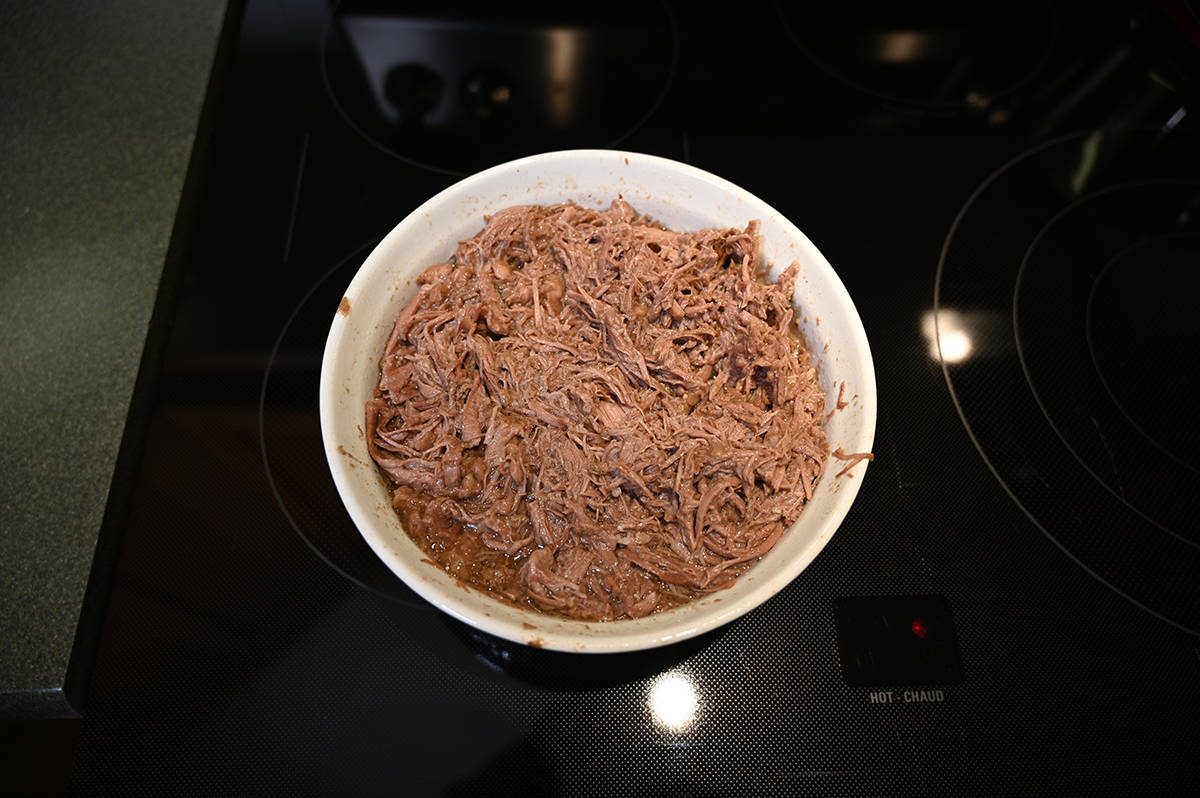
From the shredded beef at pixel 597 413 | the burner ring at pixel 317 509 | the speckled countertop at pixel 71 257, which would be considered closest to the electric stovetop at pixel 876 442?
the burner ring at pixel 317 509

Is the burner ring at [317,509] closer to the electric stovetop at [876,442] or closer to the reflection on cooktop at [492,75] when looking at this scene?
the electric stovetop at [876,442]

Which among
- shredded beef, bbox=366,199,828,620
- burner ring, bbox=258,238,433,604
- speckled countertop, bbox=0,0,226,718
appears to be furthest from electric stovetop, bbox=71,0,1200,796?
shredded beef, bbox=366,199,828,620

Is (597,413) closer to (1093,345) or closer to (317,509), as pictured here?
(317,509)

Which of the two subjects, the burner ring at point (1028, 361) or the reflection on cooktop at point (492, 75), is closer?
the burner ring at point (1028, 361)

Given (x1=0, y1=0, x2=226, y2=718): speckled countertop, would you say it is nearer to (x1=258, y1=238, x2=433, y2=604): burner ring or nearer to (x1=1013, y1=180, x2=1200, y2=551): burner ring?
(x1=258, y1=238, x2=433, y2=604): burner ring

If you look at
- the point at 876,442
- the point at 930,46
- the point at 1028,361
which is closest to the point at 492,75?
the point at 930,46
